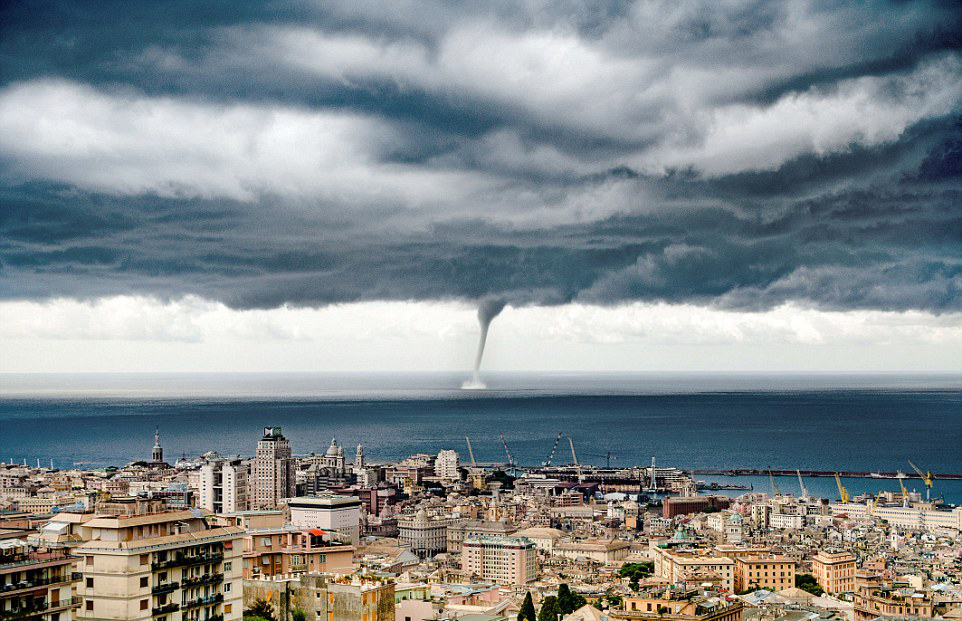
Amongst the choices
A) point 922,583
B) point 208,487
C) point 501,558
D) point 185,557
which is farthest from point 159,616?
point 208,487

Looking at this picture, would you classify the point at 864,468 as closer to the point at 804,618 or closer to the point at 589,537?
the point at 589,537

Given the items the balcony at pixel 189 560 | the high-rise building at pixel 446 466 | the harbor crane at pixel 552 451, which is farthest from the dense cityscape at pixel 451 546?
the harbor crane at pixel 552 451

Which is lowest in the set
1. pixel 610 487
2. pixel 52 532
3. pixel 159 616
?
pixel 610 487

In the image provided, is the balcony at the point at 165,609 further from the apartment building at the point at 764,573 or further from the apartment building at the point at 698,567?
the apartment building at the point at 764,573

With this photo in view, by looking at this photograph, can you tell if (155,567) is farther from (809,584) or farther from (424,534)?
(424,534)

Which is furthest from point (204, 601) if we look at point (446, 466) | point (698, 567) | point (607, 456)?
point (607, 456)

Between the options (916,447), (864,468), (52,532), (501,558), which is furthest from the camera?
(916,447)

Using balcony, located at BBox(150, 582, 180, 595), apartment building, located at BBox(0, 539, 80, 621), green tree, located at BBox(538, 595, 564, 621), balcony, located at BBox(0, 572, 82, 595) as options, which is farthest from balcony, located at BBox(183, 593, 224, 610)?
green tree, located at BBox(538, 595, 564, 621)
